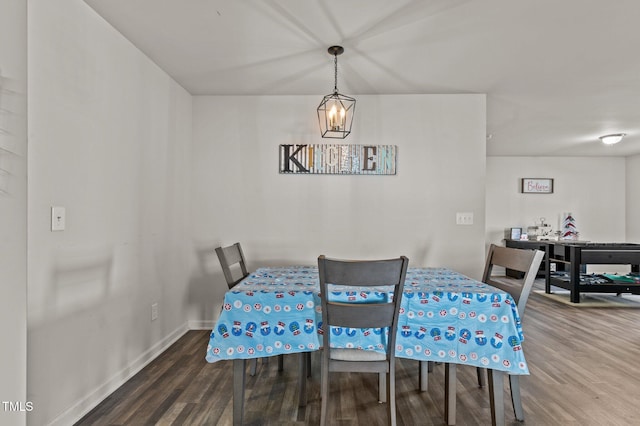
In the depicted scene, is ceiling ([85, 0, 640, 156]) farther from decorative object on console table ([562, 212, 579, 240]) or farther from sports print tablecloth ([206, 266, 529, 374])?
decorative object on console table ([562, 212, 579, 240])

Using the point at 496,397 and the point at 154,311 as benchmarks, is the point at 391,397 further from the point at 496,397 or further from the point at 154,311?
the point at 154,311

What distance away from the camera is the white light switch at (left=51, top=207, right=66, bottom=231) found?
179cm

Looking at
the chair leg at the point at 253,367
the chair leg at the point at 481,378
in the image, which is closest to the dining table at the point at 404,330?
the chair leg at the point at 481,378

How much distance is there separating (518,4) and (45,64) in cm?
254

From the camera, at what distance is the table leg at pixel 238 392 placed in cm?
182

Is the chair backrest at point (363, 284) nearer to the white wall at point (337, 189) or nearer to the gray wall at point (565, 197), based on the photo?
the white wall at point (337, 189)

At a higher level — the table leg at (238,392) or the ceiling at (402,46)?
the ceiling at (402,46)

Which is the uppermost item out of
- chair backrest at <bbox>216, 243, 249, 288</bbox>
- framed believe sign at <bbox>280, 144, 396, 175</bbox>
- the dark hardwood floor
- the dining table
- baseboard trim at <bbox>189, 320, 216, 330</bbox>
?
framed believe sign at <bbox>280, 144, 396, 175</bbox>

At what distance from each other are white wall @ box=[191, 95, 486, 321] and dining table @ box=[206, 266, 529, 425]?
65.0 inches

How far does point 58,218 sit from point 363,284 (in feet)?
5.17

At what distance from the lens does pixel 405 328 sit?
187 centimetres

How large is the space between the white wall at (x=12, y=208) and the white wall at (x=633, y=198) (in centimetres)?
908

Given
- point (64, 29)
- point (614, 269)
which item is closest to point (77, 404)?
point (64, 29)

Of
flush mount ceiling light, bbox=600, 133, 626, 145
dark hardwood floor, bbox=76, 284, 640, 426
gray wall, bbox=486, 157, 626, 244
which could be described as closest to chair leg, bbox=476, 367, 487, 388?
dark hardwood floor, bbox=76, 284, 640, 426
